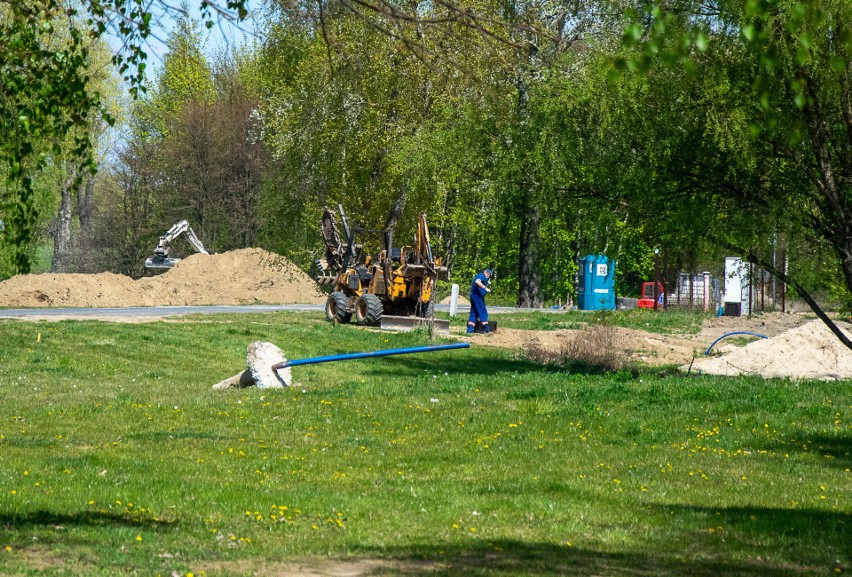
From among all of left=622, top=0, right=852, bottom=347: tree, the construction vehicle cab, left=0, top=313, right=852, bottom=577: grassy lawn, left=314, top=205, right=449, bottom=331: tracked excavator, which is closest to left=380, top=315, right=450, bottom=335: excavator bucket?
left=314, top=205, right=449, bottom=331: tracked excavator

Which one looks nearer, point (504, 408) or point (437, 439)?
point (437, 439)

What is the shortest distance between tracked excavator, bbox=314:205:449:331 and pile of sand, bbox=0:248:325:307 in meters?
11.4

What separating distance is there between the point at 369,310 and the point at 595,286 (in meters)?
17.6

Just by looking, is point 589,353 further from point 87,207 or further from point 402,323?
point 87,207

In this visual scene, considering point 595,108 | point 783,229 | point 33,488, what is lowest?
point 33,488

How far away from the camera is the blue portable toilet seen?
158 ft

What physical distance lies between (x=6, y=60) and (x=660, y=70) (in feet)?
43.4

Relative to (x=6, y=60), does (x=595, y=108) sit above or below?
above

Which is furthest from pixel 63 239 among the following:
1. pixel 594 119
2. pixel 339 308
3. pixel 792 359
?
pixel 792 359

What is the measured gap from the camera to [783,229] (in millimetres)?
19328

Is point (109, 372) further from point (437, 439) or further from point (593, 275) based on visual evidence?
point (593, 275)

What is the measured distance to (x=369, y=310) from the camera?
109 feet

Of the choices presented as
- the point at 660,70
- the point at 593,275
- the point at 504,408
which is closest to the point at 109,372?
the point at 504,408

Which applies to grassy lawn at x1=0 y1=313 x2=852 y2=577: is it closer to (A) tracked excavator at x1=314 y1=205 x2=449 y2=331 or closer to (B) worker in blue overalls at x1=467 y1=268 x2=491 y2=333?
(B) worker in blue overalls at x1=467 y1=268 x2=491 y2=333
